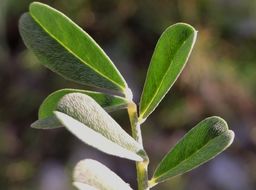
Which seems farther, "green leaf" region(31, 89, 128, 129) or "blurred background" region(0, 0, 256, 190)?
"blurred background" region(0, 0, 256, 190)

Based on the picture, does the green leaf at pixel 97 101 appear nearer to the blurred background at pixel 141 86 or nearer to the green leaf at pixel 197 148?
the green leaf at pixel 197 148

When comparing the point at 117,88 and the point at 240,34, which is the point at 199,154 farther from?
the point at 240,34

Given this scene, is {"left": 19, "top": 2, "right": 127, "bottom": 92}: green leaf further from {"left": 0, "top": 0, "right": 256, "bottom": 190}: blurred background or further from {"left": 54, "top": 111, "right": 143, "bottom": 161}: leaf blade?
{"left": 0, "top": 0, "right": 256, "bottom": 190}: blurred background

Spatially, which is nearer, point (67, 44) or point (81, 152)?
point (67, 44)

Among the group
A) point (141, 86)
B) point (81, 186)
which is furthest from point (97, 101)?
point (141, 86)

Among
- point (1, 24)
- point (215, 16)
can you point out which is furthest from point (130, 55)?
point (1, 24)

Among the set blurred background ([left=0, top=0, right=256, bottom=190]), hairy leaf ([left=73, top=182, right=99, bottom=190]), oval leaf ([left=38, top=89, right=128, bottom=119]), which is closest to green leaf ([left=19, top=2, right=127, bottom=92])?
oval leaf ([left=38, top=89, right=128, bottom=119])

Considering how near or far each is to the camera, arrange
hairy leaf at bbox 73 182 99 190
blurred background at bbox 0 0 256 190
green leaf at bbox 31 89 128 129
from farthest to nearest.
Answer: blurred background at bbox 0 0 256 190 → green leaf at bbox 31 89 128 129 → hairy leaf at bbox 73 182 99 190
